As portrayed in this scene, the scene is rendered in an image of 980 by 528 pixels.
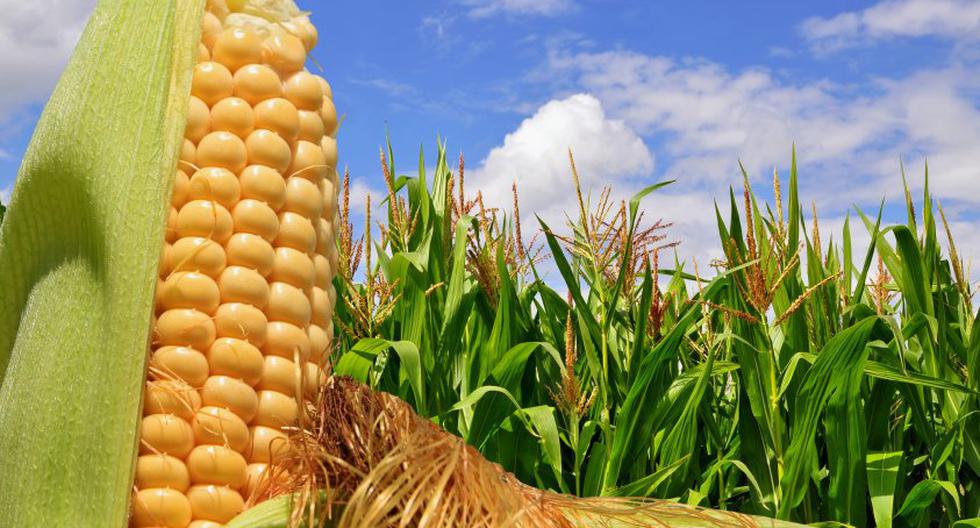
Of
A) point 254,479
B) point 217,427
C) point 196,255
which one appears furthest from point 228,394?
point 196,255

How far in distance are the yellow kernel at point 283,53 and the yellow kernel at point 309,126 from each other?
0.34 feet

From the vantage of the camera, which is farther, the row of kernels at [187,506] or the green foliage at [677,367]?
the green foliage at [677,367]

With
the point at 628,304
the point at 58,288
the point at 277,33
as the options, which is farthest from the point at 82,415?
the point at 628,304

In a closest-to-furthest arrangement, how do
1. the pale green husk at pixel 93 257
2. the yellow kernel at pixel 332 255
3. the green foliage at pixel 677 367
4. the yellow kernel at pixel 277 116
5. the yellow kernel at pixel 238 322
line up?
the pale green husk at pixel 93 257 → the yellow kernel at pixel 238 322 → the yellow kernel at pixel 277 116 → the yellow kernel at pixel 332 255 → the green foliage at pixel 677 367

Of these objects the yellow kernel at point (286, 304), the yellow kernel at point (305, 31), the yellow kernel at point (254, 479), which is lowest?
the yellow kernel at point (254, 479)

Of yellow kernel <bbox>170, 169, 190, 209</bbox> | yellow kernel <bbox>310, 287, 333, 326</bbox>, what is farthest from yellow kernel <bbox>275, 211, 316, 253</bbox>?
yellow kernel <bbox>170, 169, 190, 209</bbox>

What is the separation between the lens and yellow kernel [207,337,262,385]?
1.74 meters

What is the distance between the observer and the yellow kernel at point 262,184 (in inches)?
71.2

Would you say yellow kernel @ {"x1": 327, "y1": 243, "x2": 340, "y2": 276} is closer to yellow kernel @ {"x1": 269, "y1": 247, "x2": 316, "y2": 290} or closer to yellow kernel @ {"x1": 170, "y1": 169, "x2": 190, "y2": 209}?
yellow kernel @ {"x1": 269, "y1": 247, "x2": 316, "y2": 290}

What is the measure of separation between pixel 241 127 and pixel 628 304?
209 centimetres

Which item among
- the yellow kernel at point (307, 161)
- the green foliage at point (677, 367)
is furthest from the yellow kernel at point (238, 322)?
the green foliage at point (677, 367)

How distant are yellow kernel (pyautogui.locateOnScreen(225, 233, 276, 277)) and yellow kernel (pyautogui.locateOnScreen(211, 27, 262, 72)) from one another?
39cm

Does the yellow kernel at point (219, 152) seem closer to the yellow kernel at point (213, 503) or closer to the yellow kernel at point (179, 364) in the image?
the yellow kernel at point (179, 364)

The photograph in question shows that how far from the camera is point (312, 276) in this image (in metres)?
1.88
